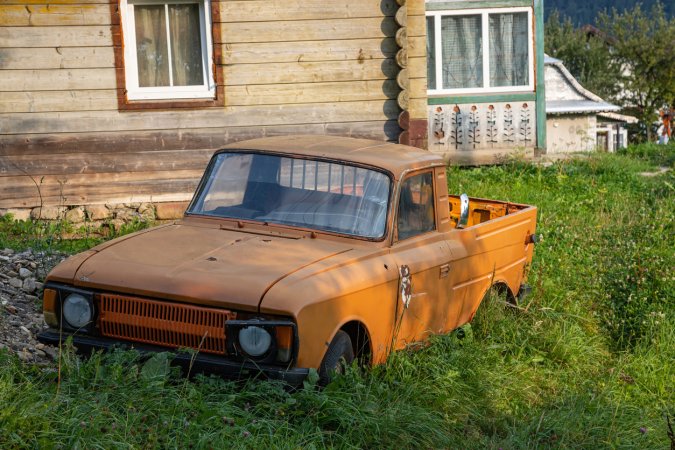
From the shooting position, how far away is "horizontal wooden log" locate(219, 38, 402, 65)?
1102 cm

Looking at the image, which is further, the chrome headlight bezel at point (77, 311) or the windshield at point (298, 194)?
the windshield at point (298, 194)

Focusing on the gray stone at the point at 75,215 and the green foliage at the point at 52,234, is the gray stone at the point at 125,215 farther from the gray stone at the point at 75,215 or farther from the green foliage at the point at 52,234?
the gray stone at the point at 75,215

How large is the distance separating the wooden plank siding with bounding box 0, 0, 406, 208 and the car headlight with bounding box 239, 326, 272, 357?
20.6 ft

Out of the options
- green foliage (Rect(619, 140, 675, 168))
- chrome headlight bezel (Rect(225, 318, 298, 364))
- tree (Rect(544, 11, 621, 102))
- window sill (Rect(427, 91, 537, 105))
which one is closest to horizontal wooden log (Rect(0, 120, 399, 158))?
window sill (Rect(427, 91, 537, 105))

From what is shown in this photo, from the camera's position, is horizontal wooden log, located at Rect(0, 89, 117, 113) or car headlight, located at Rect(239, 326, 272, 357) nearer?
car headlight, located at Rect(239, 326, 272, 357)

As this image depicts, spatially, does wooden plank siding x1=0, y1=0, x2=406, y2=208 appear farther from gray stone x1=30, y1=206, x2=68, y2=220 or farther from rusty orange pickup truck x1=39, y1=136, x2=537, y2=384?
rusty orange pickup truck x1=39, y1=136, x2=537, y2=384

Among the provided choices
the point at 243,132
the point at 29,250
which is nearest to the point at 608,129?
the point at 243,132

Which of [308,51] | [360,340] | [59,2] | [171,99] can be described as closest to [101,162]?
[171,99]

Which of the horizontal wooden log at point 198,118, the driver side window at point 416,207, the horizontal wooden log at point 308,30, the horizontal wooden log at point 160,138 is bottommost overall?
the driver side window at point 416,207

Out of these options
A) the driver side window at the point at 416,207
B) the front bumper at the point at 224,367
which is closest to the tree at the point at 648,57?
the driver side window at the point at 416,207

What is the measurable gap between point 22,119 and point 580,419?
24.4 ft

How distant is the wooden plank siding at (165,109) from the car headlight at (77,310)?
18.6 feet

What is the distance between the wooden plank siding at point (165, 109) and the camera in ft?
35.3

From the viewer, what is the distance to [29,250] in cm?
882
